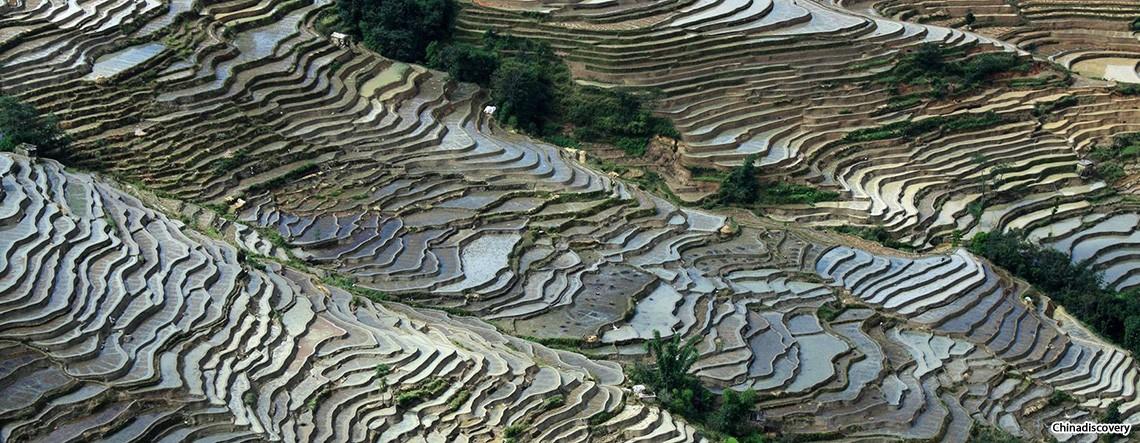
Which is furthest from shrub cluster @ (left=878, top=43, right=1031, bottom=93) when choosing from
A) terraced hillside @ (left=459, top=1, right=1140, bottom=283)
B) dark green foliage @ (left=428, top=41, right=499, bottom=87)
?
dark green foliage @ (left=428, top=41, right=499, bottom=87)

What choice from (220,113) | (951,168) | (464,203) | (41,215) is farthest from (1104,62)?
(41,215)

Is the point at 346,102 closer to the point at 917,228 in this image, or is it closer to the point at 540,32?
the point at 540,32

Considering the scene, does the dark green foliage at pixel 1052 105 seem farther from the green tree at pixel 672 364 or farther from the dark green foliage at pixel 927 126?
the green tree at pixel 672 364

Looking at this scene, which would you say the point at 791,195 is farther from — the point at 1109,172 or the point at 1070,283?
the point at 1109,172

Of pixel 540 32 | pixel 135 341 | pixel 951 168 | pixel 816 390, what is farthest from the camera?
pixel 540 32

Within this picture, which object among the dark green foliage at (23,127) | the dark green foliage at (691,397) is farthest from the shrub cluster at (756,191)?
the dark green foliage at (23,127)

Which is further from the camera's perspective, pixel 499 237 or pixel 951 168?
pixel 951 168
